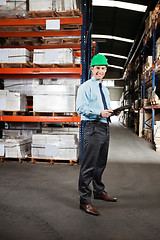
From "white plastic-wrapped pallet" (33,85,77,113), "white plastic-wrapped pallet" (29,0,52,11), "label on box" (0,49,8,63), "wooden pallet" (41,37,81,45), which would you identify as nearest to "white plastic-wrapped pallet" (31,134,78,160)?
"white plastic-wrapped pallet" (33,85,77,113)

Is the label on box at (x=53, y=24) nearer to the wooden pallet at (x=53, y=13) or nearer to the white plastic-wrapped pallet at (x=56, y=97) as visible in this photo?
the wooden pallet at (x=53, y=13)

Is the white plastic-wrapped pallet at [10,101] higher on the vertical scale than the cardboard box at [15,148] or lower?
higher

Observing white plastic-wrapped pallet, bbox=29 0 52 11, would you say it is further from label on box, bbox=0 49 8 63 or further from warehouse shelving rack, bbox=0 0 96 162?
label on box, bbox=0 49 8 63

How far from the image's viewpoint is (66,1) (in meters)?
4.79

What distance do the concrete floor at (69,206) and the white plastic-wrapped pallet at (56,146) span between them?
349 millimetres

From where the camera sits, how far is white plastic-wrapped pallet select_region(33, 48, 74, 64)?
5.02 metres

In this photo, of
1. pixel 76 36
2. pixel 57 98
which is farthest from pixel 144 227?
pixel 76 36

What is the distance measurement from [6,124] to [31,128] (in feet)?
3.02

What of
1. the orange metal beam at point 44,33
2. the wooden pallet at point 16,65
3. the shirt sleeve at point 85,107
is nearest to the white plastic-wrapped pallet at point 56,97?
the wooden pallet at point 16,65

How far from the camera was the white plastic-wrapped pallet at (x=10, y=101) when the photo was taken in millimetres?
5141

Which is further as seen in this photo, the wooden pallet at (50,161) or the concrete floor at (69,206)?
the wooden pallet at (50,161)

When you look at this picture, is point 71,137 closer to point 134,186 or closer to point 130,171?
point 130,171

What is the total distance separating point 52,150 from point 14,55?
2.63 m

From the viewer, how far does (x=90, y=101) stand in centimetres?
272
